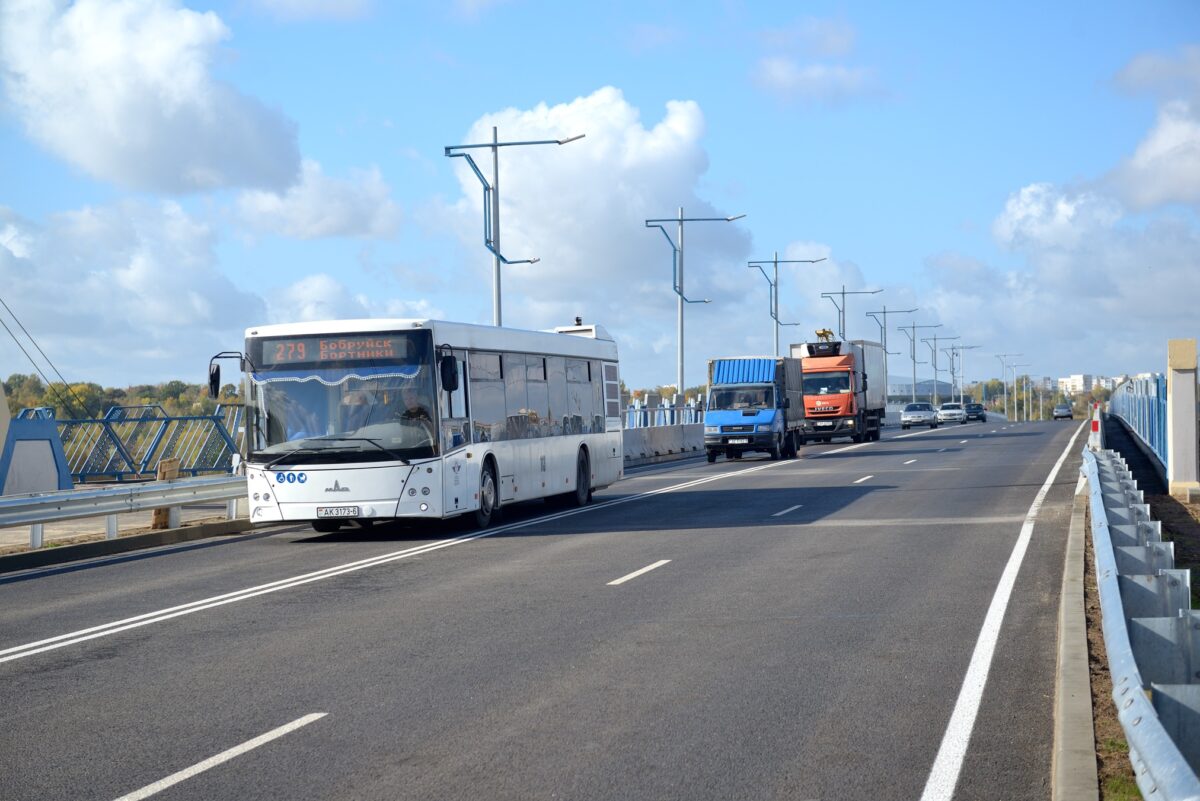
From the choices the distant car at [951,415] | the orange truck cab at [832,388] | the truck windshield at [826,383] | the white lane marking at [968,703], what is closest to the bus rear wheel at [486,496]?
the white lane marking at [968,703]

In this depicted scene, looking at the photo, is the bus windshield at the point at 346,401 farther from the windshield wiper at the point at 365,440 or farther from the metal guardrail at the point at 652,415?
the metal guardrail at the point at 652,415

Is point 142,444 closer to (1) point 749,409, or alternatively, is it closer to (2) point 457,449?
(2) point 457,449

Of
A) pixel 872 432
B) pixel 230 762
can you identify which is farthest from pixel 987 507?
pixel 872 432

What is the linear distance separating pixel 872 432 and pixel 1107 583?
48589 mm

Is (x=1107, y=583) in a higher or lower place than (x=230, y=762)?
higher

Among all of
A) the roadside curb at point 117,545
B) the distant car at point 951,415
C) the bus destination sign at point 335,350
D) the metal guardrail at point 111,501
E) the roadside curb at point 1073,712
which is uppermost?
the bus destination sign at point 335,350

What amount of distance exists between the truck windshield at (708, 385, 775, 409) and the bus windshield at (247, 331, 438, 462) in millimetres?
22974

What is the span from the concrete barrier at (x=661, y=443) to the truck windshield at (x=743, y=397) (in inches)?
115

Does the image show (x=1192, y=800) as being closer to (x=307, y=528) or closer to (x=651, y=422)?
(x=307, y=528)

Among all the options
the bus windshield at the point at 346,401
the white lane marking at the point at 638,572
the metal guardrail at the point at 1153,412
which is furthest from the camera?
the metal guardrail at the point at 1153,412

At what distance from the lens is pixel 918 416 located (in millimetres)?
82812

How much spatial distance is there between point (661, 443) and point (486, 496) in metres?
26.3

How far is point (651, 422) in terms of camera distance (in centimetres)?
4753

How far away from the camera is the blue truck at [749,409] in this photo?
3981 centimetres
